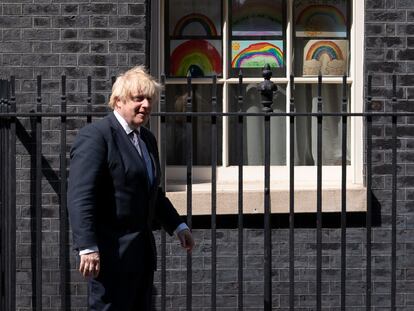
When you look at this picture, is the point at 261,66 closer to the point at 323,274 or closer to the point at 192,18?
the point at 192,18

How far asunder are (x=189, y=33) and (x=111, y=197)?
2.70m

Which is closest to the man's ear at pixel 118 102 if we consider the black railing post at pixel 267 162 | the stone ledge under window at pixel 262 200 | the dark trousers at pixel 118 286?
the dark trousers at pixel 118 286

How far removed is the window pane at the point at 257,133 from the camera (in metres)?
6.86

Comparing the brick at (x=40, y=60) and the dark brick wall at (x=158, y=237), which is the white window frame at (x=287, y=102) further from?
the brick at (x=40, y=60)

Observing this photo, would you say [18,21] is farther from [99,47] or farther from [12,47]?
[99,47]

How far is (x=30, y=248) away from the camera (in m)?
6.45

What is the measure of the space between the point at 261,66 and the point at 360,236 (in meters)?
1.44

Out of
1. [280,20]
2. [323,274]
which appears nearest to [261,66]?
[280,20]

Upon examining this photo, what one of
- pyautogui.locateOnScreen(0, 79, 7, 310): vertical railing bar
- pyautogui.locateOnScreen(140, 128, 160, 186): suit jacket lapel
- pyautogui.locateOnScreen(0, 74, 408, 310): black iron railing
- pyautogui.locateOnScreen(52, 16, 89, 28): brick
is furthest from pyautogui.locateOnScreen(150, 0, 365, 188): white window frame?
pyautogui.locateOnScreen(140, 128, 160, 186): suit jacket lapel

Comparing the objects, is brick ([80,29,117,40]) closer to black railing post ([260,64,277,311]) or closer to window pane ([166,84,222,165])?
window pane ([166,84,222,165])

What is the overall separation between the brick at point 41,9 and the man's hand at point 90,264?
265 cm

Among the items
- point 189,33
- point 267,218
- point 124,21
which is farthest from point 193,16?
point 267,218

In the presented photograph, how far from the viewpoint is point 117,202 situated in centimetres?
441

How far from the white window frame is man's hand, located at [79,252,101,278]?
2506mm
